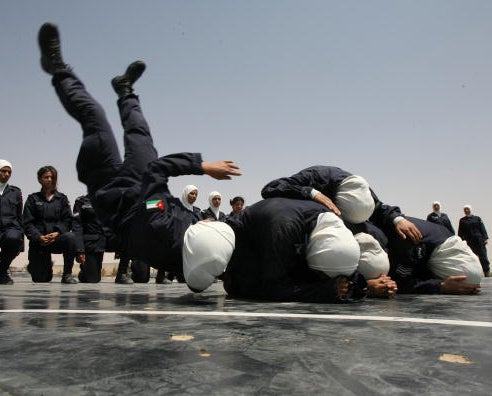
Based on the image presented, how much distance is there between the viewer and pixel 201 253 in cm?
248

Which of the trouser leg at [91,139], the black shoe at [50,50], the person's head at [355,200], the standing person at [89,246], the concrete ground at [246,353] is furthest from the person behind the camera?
the standing person at [89,246]

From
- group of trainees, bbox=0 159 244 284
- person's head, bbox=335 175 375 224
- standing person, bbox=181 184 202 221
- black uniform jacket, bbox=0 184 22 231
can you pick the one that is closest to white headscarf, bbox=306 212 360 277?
person's head, bbox=335 175 375 224

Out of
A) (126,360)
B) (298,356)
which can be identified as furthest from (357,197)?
(126,360)

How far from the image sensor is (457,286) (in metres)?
3.23

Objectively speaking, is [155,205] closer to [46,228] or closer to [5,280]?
[5,280]

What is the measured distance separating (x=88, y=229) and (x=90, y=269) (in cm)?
62

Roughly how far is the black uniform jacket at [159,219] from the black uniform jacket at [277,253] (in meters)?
0.37

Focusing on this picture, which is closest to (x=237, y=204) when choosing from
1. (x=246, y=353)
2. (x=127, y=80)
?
(x=127, y=80)

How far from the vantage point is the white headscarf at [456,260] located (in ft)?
10.5

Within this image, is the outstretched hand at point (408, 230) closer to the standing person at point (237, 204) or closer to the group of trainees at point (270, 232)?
the group of trainees at point (270, 232)

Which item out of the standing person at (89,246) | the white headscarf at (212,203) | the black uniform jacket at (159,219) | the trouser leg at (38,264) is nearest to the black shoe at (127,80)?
the black uniform jacket at (159,219)

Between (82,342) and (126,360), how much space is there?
0.99ft

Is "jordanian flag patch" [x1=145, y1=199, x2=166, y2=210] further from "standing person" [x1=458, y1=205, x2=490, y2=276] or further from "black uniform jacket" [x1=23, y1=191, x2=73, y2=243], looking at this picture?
"standing person" [x1=458, y1=205, x2=490, y2=276]

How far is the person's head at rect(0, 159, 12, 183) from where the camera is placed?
5953 mm
